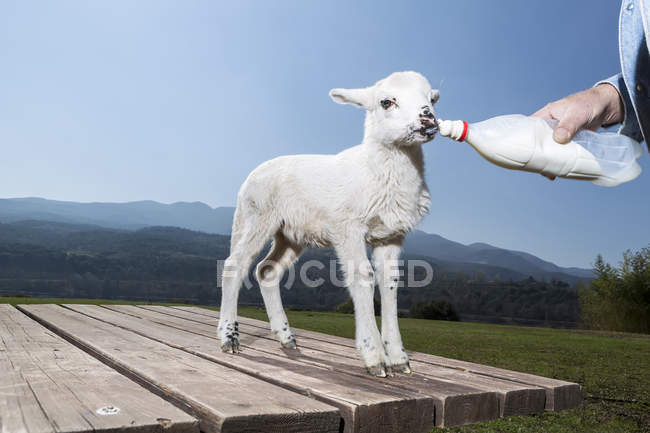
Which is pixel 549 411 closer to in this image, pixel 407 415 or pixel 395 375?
pixel 395 375

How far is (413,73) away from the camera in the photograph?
8.64 ft

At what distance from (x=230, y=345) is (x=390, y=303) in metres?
1.06

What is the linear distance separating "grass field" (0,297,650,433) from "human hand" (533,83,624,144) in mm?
1279

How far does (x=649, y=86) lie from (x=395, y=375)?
65.6 inches

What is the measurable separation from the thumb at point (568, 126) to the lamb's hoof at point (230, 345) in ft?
6.97

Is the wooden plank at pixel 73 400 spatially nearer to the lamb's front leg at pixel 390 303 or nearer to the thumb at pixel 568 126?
the lamb's front leg at pixel 390 303

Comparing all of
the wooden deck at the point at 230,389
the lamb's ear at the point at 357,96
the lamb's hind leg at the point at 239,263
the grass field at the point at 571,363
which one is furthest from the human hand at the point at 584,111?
the lamb's hind leg at the point at 239,263

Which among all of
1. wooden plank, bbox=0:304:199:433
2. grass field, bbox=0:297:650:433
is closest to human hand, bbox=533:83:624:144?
grass field, bbox=0:297:650:433

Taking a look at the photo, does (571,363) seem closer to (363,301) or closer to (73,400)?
(363,301)

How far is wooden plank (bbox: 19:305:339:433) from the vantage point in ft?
5.00

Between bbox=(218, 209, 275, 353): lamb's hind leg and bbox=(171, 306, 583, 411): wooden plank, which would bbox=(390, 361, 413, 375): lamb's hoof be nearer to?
bbox=(171, 306, 583, 411): wooden plank

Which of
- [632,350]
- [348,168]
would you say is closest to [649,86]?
[348,168]

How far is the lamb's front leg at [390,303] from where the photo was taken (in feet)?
8.40

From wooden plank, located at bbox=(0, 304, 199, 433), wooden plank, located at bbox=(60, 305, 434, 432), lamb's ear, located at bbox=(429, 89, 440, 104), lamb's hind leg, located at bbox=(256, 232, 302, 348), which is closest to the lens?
wooden plank, located at bbox=(0, 304, 199, 433)
